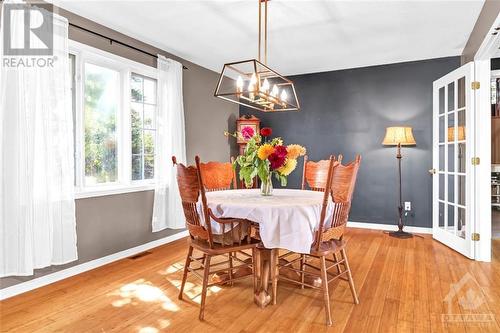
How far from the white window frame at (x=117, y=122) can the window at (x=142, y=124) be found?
0.09 metres

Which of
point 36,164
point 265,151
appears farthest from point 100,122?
point 265,151

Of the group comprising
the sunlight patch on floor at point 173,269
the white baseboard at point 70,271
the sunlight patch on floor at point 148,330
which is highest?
the white baseboard at point 70,271

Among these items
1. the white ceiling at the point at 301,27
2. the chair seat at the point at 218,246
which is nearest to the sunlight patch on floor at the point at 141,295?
the chair seat at the point at 218,246

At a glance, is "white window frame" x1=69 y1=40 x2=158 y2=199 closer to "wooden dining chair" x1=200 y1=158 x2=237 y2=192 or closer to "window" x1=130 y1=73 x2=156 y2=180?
"window" x1=130 y1=73 x2=156 y2=180

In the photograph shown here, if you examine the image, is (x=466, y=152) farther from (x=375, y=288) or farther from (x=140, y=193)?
(x=140, y=193)

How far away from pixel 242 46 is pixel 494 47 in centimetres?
260

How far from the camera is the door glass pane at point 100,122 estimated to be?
339cm

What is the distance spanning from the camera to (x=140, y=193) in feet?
12.7

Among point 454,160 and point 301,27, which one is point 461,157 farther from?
point 301,27

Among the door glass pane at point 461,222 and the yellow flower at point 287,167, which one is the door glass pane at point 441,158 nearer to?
the door glass pane at point 461,222

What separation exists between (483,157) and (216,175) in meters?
2.76

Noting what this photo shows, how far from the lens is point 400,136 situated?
4.45 m

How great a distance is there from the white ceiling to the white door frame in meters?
0.55

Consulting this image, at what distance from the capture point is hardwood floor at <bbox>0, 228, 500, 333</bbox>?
2.12 meters
